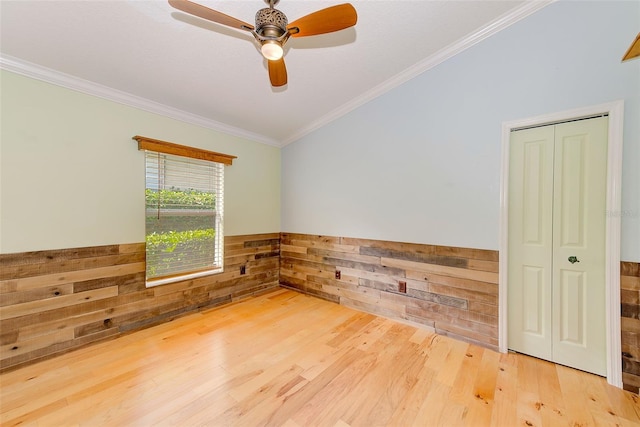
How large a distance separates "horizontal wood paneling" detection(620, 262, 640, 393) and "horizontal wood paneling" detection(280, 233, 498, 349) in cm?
76

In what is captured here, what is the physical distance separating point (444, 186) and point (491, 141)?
57cm

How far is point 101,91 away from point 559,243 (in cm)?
443

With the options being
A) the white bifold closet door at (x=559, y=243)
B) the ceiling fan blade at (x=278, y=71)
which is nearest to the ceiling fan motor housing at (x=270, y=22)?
the ceiling fan blade at (x=278, y=71)

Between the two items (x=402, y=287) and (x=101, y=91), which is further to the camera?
(x=402, y=287)

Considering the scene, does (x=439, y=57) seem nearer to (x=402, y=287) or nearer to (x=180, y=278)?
(x=402, y=287)

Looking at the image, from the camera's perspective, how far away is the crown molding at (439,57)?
81.7 inches

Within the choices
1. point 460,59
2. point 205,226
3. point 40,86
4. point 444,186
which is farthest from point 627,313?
point 40,86

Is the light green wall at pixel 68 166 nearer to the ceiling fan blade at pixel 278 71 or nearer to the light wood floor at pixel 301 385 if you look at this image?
the light wood floor at pixel 301 385

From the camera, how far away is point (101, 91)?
233 cm

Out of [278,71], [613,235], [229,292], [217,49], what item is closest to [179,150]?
[217,49]

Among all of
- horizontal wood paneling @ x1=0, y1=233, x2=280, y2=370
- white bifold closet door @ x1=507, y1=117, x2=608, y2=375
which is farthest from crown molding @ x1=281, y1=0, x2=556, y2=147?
horizontal wood paneling @ x1=0, y1=233, x2=280, y2=370

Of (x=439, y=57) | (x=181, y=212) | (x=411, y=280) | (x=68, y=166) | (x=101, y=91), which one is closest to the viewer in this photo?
(x=68, y=166)

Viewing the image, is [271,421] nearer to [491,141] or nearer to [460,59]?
[491,141]

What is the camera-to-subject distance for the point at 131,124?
2553mm
